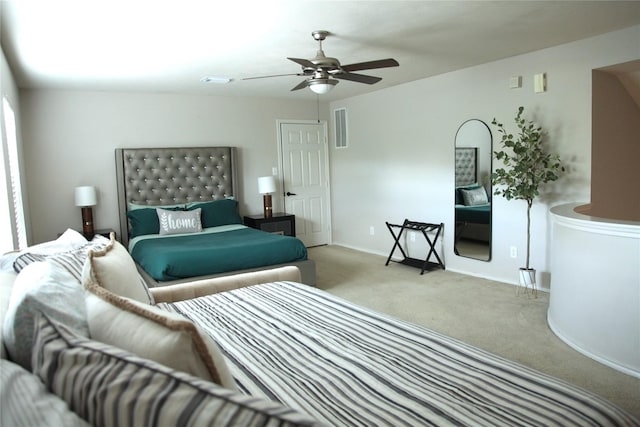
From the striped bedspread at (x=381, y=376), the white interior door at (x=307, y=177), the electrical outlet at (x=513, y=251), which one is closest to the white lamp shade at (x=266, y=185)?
the white interior door at (x=307, y=177)

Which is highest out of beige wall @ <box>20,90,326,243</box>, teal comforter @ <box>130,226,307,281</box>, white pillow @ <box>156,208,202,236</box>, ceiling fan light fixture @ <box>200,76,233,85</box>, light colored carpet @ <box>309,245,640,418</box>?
ceiling fan light fixture @ <box>200,76,233,85</box>

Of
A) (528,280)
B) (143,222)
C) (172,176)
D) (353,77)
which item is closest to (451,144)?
(528,280)

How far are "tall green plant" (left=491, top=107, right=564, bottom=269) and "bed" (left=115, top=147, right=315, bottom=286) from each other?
6.97ft

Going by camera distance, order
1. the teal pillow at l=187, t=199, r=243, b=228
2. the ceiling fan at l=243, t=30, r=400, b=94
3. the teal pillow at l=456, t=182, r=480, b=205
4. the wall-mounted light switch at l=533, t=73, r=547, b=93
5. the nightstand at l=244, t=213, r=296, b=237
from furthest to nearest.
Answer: the nightstand at l=244, t=213, r=296, b=237
the teal pillow at l=187, t=199, r=243, b=228
the teal pillow at l=456, t=182, r=480, b=205
the wall-mounted light switch at l=533, t=73, r=547, b=93
the ceiling fan at l=243, t=30, r=400, b=94

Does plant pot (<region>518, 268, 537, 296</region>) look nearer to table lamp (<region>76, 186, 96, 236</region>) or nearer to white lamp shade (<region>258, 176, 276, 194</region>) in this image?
white lamp shade (<region>258, 176, 276, 194</region>)

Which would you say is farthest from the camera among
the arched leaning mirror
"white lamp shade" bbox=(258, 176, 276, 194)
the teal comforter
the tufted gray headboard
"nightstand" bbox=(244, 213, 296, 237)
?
"white lamp shade" bbox=(258, 176, 276, 194)

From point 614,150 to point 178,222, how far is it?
4.71 metres

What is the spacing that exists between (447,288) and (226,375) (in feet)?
12.4

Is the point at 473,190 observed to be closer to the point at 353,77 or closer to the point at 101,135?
the point at 353,77

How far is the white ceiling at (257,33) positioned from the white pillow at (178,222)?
159 centimetres

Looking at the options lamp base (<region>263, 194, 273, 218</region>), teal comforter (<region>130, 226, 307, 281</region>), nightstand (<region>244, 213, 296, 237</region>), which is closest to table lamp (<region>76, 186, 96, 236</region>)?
teal comforter (<region>130, 226, 307, 281</region>)

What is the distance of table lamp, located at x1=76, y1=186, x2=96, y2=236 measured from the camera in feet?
16.3

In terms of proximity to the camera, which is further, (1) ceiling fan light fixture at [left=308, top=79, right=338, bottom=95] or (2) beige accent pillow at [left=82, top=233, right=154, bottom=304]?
(1) ceiling fan light fixture at [left=308, top=79, right=338, bottom=95]

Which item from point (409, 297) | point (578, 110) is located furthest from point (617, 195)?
point (409, 297)
